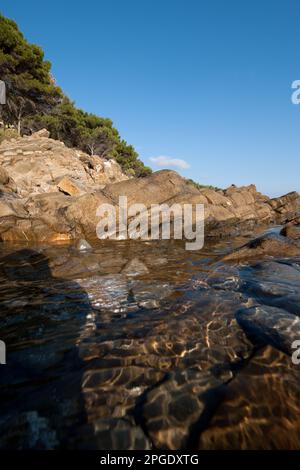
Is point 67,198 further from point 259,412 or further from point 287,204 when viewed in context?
point 287,204

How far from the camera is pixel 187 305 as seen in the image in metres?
4.38

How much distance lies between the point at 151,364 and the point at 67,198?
1334 cm

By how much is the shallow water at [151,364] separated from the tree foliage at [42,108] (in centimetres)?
3020


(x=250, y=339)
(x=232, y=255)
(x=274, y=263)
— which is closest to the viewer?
(x=250, y=339)

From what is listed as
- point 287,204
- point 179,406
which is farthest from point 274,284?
point 287,204

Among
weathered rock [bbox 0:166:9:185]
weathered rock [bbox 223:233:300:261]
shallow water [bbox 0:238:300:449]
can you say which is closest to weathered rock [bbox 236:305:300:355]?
shallow water [bbox 0:238:300:449]

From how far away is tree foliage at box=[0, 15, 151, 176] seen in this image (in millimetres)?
26094

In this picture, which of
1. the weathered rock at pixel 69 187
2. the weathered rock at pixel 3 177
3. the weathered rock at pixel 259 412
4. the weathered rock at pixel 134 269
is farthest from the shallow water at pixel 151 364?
the weathered rock at pixel 69 187

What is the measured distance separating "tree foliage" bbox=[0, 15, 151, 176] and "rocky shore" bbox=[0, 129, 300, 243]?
6946 mm

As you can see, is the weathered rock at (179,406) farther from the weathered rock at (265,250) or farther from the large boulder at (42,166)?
the large boulder at (42,166)

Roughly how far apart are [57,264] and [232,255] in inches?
201

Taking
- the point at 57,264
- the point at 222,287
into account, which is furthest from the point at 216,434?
the point at 57,264

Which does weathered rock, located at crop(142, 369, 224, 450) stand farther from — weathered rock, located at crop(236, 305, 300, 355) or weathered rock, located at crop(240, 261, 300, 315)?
weathered rock, located at crop(240, 261, 300, 315)

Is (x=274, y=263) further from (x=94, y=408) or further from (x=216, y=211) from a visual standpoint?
(x=216, y=211)
